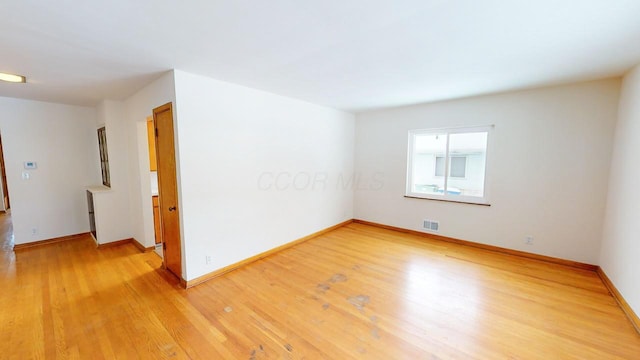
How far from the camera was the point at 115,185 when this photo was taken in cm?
418

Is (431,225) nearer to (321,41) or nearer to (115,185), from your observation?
(321,41)

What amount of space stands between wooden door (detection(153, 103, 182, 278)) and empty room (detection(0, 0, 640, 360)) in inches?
1.7

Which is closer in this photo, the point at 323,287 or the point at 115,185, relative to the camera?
the point at 323,287

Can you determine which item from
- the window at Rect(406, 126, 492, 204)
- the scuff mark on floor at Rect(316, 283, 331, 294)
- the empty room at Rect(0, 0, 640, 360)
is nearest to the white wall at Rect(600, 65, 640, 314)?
the empty room at Rect(0, 0, 640, 360)

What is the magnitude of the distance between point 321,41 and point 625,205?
3.53m

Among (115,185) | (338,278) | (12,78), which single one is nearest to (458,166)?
(338,278)

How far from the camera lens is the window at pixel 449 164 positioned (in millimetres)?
4035

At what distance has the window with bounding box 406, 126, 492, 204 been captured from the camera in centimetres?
404

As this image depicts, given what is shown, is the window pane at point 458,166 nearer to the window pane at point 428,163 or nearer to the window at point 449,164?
the window at point 449,164

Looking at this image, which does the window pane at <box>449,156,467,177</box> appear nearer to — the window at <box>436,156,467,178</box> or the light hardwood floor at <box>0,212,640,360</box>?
the window at <box>436,156,467,178</box>

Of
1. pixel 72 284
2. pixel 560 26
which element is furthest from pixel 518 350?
pixel 72 284

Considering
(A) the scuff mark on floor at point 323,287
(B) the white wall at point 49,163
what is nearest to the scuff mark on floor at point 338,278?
(A) the scuff mark on floor at point 323,287

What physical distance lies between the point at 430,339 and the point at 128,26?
331 centimetres

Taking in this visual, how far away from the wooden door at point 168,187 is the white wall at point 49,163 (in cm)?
271
